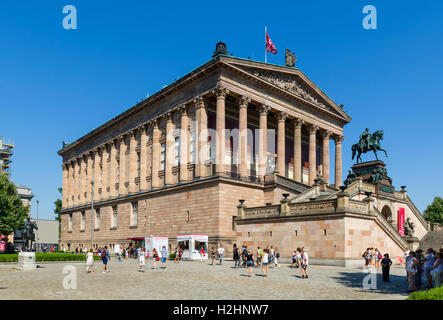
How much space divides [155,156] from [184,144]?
6.71 m

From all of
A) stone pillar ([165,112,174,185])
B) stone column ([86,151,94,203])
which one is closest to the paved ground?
stone pillar ([165,112,174,185])

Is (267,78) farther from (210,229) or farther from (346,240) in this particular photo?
(346,240)

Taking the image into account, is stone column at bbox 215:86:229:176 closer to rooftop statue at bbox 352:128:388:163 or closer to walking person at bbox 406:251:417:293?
rooftop statue at bbox 352:128:388:163

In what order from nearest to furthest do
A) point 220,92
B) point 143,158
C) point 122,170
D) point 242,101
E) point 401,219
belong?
1. point 220,92
2. point 242,101
3. point 401,219
4. point 143,158
5. point 122,170

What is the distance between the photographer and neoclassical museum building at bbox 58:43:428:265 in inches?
1297

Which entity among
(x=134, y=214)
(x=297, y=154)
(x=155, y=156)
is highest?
(x=297, y=154)

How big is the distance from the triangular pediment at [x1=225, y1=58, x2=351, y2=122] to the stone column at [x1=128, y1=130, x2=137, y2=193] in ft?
71.3

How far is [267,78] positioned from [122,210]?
94.9 ft

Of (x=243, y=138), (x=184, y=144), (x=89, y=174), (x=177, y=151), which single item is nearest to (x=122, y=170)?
(x=89, y=174)

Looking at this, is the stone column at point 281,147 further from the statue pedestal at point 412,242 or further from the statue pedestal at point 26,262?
the statue pedestal at point 26,262

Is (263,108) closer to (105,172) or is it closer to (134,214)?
(134,214)

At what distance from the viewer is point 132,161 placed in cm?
6041

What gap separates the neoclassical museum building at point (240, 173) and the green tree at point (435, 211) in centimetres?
5479
